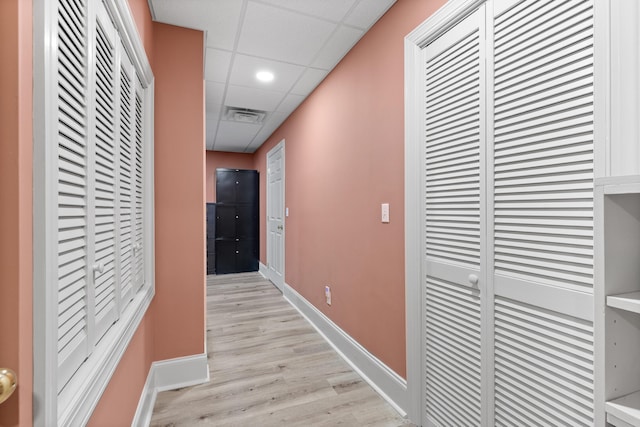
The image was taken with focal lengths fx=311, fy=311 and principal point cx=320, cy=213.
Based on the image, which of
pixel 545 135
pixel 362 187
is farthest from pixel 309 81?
pixel 545 135

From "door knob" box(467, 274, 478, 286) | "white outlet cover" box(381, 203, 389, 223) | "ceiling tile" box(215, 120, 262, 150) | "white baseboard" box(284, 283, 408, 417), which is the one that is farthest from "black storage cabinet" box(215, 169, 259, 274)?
"door knob" box(467, 274, 478, 286)

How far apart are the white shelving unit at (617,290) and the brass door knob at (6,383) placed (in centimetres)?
117

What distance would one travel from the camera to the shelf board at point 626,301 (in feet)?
2.17

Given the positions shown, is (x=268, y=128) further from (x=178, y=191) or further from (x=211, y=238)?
(x=178, y=191)

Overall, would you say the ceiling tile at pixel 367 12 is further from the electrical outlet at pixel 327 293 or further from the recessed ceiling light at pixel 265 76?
the electrical outlet at pixel 327 293

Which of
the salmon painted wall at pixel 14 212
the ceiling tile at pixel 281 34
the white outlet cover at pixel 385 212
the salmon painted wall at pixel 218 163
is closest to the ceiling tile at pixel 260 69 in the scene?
the ceiling tile at pixel 281 34

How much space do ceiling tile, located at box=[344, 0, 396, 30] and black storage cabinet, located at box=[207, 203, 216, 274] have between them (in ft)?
14.1

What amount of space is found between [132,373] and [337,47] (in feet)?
8.13

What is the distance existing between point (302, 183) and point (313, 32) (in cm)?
170

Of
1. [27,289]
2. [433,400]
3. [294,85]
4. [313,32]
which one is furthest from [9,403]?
[294,85]

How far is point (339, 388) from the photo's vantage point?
82.7 inches

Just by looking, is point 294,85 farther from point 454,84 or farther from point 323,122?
point 454,84

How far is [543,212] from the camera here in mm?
1113

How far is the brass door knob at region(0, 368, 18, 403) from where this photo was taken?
0.49 m
